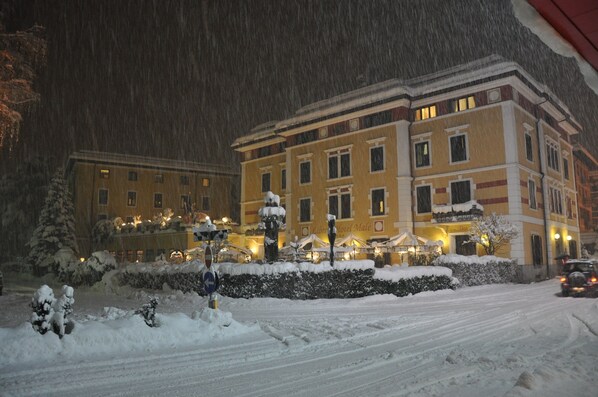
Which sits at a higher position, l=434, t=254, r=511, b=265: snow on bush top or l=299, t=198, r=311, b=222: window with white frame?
l=299, t=198, r=311, b=222: window with white frame

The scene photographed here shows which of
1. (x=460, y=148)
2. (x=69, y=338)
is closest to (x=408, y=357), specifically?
(x=69, y=338)

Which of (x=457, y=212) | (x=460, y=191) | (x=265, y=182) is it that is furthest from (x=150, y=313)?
(x=265, y=182)

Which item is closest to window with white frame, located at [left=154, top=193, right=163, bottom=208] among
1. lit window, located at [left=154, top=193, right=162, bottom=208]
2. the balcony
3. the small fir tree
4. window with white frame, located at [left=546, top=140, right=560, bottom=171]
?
lit window, located at [left=154, top=193, right=162, bottom=208]

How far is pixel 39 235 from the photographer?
140 feet

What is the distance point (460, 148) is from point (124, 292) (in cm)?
2265

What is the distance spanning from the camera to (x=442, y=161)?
32.3 metres

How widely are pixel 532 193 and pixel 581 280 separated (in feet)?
45.0

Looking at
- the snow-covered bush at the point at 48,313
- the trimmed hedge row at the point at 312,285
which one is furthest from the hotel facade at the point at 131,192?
the snow-covered bush at the point at 48,313

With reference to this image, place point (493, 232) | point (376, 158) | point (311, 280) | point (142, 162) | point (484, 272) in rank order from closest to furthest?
point (311, 280)
point (484, 272)
point (493, 232)
point (376, 158)
point (142, 162)

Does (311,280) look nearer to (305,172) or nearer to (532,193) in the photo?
(532,193)

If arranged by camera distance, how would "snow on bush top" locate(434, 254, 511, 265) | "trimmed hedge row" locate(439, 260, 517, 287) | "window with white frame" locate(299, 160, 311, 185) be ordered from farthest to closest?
"window with white frame" locate(299, 160, 311, 185) → "trimmed hedge row" locate(439, 260, 517, 287) → "snow on bush top" locate(434, 254, 511, 265)

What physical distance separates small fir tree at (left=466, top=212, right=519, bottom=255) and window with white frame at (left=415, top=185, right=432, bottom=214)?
4631 millimetres

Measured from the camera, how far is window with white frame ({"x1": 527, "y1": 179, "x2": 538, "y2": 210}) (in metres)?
30.8

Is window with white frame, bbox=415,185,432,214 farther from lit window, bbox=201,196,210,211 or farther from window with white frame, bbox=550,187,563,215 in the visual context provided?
lit window, bbox=201,196,210,211
